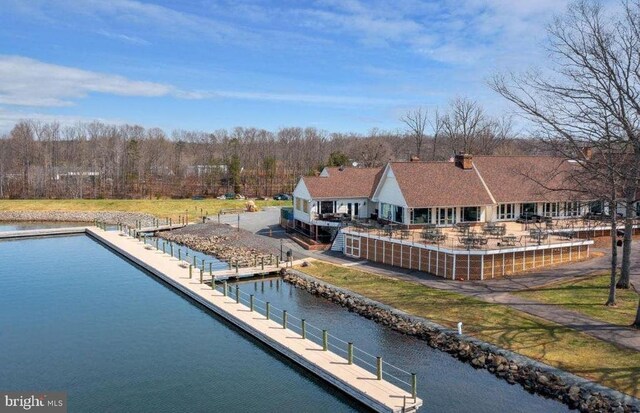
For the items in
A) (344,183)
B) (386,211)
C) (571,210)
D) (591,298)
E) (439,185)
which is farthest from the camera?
(344,183)

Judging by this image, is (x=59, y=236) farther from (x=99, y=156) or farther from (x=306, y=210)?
(x=99, y=156)

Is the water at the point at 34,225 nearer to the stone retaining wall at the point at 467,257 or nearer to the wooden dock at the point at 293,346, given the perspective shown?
the wooden dock at the point at 293,346

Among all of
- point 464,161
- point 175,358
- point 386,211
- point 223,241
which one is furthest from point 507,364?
point 223,241

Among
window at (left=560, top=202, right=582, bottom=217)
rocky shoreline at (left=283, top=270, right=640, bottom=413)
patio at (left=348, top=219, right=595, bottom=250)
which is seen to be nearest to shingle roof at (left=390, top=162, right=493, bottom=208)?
patio at (left=348, top=219, right=595, bottom=250)

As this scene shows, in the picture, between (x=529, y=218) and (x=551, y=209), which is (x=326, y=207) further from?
(x=551, y=209)

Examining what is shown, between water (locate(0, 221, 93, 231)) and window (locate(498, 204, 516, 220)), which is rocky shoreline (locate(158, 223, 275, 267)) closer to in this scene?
water (locate(0, 221, 93, 231))
